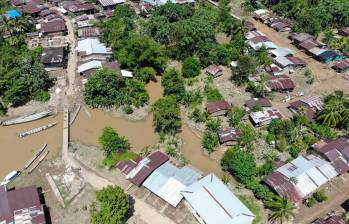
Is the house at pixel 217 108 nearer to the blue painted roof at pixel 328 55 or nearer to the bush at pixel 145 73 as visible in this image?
the bush at pixel 145 73

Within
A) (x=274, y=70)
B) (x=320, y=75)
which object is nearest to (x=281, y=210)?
(x=274, y=70)

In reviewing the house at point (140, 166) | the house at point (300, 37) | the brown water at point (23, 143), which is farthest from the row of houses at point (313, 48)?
the brown water at point (23, 143)

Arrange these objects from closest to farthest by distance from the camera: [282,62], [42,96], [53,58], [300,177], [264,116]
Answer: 1. [300,177]
2. [264,116]
3. [42,96]
4. [53,58]
5. [282,62]

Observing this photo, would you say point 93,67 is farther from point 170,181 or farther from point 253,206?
point 253,206

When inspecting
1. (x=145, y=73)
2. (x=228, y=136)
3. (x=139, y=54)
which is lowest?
(x=228, y=136)

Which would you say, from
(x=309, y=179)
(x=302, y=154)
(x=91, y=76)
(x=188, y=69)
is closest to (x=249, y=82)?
(x=188, y=69)

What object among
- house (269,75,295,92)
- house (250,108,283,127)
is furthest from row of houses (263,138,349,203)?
house (269,75,295,92)

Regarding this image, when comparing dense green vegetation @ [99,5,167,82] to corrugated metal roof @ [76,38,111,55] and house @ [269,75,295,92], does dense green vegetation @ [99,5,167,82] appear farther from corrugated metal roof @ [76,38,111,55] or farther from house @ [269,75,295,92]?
house @ [269,75,295,92]

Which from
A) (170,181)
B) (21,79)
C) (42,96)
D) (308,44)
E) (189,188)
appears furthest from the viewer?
(308,44)
